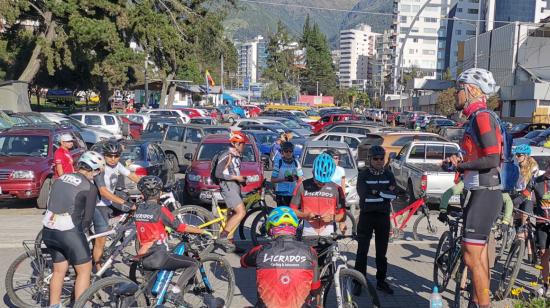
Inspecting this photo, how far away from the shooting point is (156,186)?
19.0 ft

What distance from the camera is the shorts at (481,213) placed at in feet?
15.8

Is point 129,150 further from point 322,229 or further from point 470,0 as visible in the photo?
point 470,0

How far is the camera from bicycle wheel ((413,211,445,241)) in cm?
1013

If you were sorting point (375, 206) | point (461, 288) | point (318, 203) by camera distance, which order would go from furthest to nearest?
point (375, 206) < point (461, 288) < point (318, 203)

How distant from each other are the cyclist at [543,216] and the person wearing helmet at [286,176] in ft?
13.0

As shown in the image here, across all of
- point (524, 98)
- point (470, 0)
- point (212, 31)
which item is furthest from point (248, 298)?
point (470, 0)

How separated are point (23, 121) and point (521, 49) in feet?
176

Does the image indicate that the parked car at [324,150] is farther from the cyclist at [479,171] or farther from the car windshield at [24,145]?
the cyclist at [479,171]

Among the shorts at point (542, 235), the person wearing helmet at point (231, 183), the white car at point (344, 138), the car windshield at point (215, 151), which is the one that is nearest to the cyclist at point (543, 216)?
the shorts at point (542, 235)

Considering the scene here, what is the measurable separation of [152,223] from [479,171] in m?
3.19

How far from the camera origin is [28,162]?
12.8m

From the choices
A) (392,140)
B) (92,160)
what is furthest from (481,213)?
(392,140)

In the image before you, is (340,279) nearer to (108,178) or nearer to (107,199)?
(107,199)

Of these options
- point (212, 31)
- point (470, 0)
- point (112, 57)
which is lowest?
point (112, 57)
